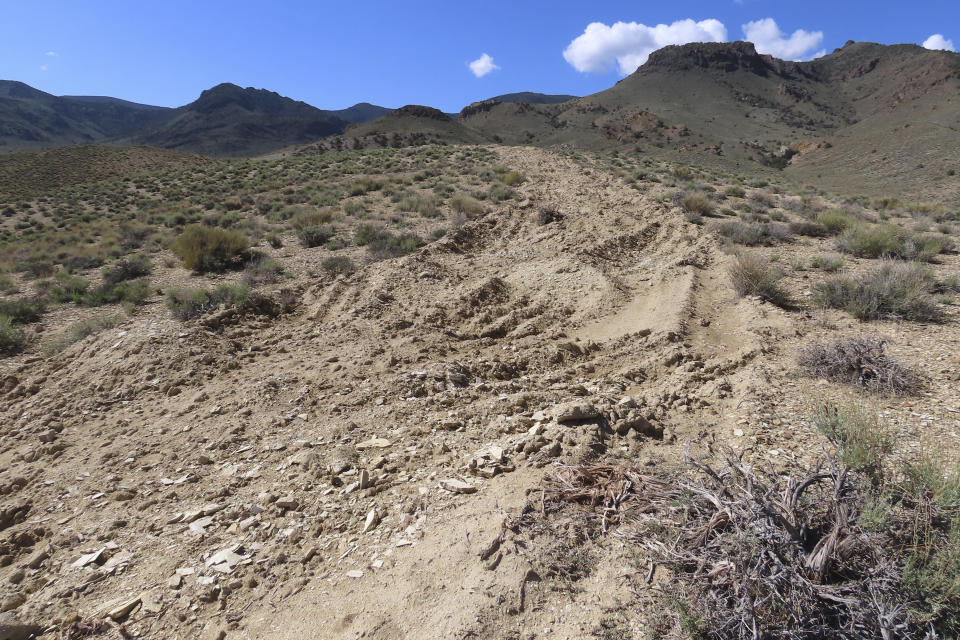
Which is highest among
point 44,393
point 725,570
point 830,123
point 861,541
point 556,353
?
point 830,123

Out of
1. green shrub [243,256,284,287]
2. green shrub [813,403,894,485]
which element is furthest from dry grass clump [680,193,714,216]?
green shrub [243,256,284,287]

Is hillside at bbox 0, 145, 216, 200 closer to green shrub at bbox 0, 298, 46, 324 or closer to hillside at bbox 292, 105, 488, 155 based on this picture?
hillside at bbox 292, 105, 488, 155

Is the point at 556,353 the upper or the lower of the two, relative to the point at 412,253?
lower

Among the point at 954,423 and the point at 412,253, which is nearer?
the point at 954,423

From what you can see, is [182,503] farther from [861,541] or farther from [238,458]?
[861,541]

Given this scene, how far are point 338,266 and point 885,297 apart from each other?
28.9 feet

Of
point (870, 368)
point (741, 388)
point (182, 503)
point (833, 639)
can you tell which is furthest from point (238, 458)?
point (870, 368)

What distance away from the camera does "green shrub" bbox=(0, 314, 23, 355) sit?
6.77 metres

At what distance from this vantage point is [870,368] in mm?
3988

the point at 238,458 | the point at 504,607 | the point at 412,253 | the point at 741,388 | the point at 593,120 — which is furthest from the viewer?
the point at 593,120

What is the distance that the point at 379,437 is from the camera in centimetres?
391

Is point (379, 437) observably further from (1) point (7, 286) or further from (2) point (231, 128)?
(2) point (231, 128)

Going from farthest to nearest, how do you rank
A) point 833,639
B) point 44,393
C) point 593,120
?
point 593,120 → point 44,393 → point 833,639

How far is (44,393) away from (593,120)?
77.2 meters
